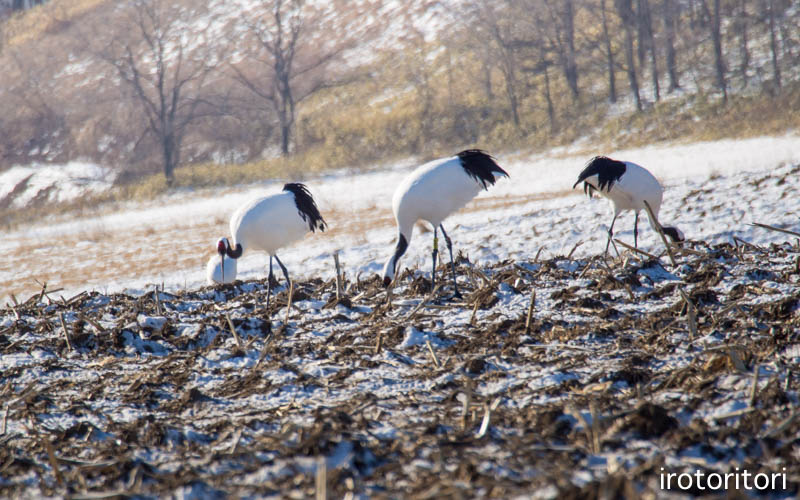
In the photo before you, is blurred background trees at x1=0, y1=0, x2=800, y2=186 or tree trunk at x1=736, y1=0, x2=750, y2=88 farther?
blurred background trees at x1=0, y1=0, x2=800, y2=186

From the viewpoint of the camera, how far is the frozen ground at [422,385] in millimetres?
2930

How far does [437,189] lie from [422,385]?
11.1ft

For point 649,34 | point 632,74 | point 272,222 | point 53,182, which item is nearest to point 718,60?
point 632,74

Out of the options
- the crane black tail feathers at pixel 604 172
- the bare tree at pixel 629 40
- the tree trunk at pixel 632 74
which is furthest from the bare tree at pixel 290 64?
the crane black tail feathers at pixel 604 172

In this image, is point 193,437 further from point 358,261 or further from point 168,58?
point 168,58

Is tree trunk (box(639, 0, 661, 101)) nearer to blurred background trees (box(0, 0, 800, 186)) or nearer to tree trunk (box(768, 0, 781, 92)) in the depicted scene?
blurred background trees (box(0, 0, 800, 186))

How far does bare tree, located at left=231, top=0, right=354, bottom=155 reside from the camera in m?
40.8

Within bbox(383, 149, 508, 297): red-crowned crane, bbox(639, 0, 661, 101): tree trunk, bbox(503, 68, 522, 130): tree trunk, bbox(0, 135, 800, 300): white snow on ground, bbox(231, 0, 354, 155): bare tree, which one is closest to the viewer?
bbox(383, 149, 508, 297): red-crowned crane

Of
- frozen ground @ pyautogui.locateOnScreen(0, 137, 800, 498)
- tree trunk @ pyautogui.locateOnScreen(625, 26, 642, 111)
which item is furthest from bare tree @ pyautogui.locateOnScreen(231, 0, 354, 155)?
frozen ground @ pyautogui.locateOnScreen(0, 137, 800, 498)

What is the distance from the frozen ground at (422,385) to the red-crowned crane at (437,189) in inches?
22.5

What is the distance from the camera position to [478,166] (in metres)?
7.43

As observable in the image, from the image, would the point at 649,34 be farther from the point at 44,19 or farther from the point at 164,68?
the point at 44,19

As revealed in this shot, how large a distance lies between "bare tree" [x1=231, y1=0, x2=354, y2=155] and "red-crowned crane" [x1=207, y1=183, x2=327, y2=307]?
31338 millimetres

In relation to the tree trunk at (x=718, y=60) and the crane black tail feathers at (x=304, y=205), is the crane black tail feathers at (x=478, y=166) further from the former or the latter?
the tree trunk at (x=718, y=60)
